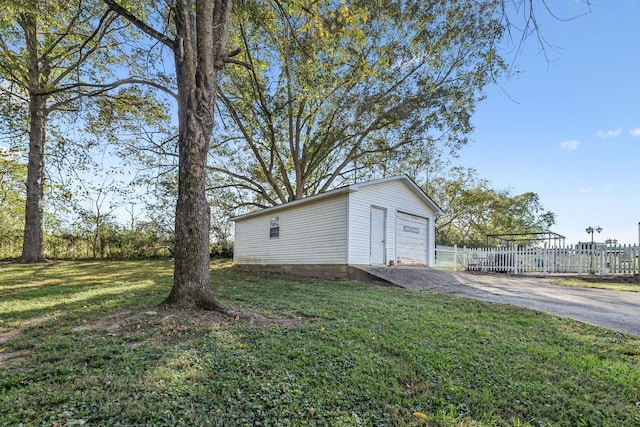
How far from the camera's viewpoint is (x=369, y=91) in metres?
13.5

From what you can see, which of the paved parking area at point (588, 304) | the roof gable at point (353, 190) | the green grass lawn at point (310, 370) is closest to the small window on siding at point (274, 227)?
the roof gable at point (353, 190)

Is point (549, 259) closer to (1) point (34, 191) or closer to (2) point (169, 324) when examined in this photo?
(2) point (169, 324)

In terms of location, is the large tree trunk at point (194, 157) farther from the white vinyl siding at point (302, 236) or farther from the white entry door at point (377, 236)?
the white entry door at point (377, 236)

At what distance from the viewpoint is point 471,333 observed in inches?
147

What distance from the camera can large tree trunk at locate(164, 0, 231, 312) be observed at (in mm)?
Answer: 4336

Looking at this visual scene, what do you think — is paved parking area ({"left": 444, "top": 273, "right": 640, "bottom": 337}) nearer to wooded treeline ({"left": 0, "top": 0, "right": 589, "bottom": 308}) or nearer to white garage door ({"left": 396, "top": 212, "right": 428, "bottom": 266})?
white garage door ({"left": 396, "top": 212, "right": 428, "bottom": 266})

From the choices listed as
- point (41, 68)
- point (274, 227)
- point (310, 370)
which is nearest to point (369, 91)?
point (274, 227)

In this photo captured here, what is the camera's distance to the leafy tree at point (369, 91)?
37.7ft

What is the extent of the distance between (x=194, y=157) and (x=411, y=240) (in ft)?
32.2

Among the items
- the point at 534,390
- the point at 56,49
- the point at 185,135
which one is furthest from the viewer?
the point at 56,49

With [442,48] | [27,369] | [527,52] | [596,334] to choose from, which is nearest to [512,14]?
[527,52]

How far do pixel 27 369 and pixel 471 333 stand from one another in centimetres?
447

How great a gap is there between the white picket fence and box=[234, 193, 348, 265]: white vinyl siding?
285 inches

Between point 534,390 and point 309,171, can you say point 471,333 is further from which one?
point 309,171
